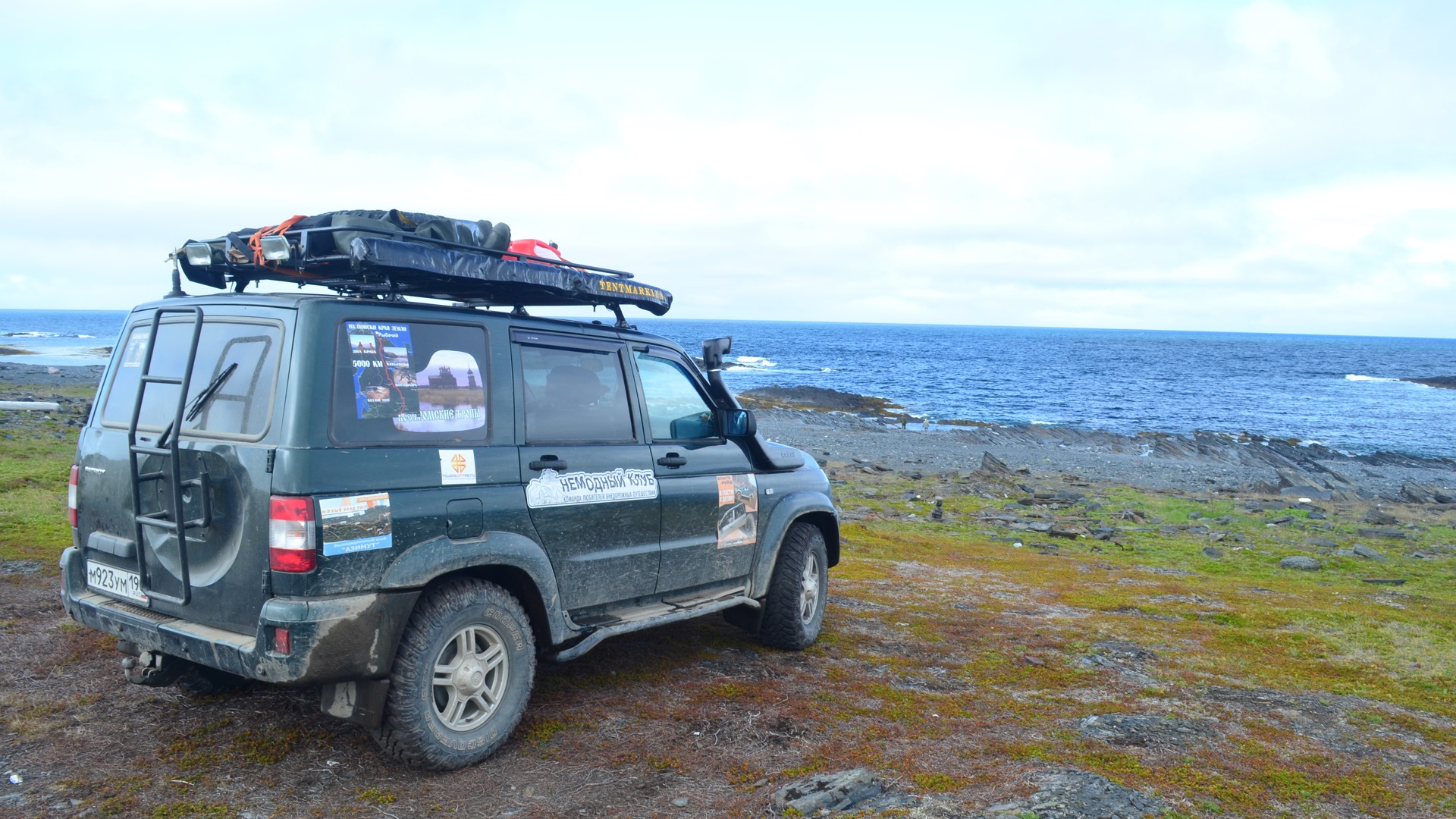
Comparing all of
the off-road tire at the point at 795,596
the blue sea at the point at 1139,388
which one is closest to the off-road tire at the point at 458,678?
the off-road tire at the point at 795,596

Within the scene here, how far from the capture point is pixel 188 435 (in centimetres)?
425

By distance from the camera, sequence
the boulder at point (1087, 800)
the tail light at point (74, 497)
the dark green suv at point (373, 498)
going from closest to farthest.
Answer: the dark green suv at point (373, 498) → the boulder at point (1087, 800) → the tail light at point (74, 497)

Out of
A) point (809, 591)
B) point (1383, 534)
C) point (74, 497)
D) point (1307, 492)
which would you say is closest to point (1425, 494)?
point (1307, 492)

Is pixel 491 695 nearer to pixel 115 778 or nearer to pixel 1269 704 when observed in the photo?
pixel 115 778

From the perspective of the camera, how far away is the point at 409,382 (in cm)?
442

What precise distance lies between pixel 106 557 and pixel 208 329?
122 cm

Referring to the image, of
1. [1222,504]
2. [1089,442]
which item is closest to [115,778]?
[1222,504]

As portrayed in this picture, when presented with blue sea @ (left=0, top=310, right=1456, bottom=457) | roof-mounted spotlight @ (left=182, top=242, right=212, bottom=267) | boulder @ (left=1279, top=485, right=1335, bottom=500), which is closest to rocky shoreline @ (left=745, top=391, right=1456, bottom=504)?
boulder @ (left=1279, top=485, right=1335, bottom=500)

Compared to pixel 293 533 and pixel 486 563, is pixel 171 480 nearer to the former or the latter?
pixel 293 533

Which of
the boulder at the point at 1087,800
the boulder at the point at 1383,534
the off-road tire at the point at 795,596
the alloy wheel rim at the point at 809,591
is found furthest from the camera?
the boulder at the point at 1383,534

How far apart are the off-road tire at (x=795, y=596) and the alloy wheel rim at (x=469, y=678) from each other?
7.68ft

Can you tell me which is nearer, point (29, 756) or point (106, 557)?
point (29, 756)

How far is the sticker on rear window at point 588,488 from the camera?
4.79 metres

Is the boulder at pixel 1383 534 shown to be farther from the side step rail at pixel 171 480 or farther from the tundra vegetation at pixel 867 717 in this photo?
the side step rail at pixel 171 480
